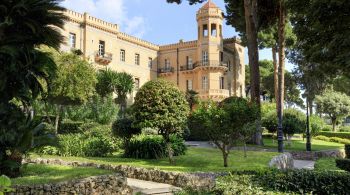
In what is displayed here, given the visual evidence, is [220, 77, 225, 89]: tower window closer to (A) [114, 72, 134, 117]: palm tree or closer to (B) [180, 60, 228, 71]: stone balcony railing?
(B) [180, 60, 228, 71]: stone balcony railing

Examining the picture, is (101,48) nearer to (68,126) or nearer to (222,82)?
(222,82)

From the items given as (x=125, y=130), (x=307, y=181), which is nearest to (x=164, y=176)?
(x=307, y=181)

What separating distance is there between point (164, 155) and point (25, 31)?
7.63 m

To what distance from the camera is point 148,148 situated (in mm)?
15789

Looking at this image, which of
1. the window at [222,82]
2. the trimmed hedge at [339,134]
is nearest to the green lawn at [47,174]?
the trimmed hedge at [339,134]

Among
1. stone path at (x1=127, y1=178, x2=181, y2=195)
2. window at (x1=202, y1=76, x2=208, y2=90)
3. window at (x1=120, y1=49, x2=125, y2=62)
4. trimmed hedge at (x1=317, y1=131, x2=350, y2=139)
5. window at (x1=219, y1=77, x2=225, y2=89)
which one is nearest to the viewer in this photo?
stone path at (x1=127, y1=178, x2=181, y2=195)

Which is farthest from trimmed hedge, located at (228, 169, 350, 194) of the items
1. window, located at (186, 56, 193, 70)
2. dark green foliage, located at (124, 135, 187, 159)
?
window, located at (186, 56, 193, 70)

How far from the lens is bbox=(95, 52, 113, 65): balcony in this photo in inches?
1578

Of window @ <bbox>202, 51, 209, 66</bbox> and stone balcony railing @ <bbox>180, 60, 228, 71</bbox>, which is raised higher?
window @ <bbox>202, 51, 209, 66</bbox>

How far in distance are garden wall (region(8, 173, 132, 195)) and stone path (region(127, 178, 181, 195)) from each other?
21.8 inches

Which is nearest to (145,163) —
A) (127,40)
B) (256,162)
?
(256,162)

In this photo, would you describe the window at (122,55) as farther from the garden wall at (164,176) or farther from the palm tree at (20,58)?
the palm tree at (20,58)

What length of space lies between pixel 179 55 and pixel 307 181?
1684 inches

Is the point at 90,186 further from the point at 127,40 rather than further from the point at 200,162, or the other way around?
the point at 127,40
